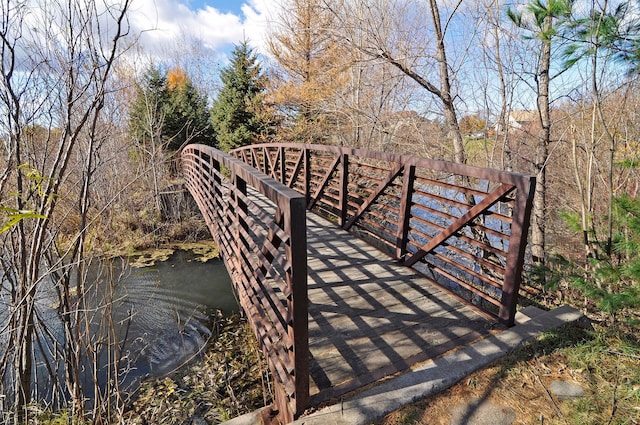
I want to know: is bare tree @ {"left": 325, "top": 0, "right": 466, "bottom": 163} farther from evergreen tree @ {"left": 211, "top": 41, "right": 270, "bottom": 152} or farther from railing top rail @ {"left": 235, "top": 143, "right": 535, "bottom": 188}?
evergreen tree @ {"left": 211, "top": 41, "right": 270, "bottom": 152}

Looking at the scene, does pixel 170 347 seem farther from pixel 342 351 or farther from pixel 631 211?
pixel 631 211

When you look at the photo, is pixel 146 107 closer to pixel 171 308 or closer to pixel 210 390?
pixel 171 308

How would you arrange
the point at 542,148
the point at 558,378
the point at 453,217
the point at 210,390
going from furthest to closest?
the point at 542,148 → the point at 210,390 → the point at 453,217 → the point at 558,378

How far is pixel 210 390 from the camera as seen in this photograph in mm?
3850

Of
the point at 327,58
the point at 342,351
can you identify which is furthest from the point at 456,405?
the point at 327,58

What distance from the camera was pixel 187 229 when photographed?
10.3m

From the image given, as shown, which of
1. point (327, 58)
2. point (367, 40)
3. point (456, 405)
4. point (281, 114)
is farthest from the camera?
point (281, 114)

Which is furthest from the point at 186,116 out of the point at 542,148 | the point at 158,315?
the point at 542,148

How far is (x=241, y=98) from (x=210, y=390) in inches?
448

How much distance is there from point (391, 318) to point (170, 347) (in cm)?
401

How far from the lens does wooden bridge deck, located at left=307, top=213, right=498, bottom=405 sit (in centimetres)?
197

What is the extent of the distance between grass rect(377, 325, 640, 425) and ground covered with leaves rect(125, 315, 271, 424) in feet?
6.05

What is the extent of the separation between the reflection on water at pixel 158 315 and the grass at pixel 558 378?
288 centimetres

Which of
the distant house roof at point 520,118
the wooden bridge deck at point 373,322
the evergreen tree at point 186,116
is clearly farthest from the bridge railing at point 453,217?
the evergreen tree at point 186,116
